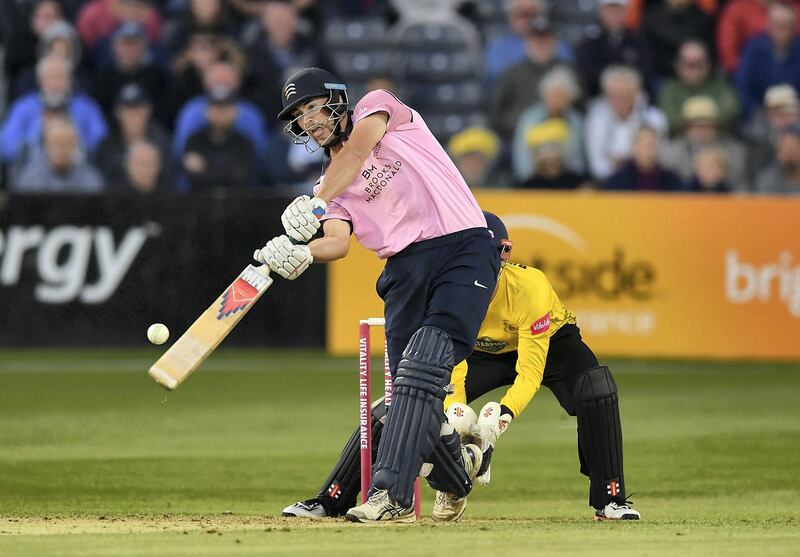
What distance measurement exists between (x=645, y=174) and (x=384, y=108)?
378 inches

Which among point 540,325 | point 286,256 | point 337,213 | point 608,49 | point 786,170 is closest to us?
point 286,256

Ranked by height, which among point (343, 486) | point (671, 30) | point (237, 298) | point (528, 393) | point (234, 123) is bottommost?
point (343, 486)

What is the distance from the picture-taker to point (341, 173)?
24.8 ft

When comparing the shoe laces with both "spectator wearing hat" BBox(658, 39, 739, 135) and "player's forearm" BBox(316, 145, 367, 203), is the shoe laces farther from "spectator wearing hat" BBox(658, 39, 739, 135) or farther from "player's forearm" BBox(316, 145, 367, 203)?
"spectator wearing hat" BBox(658, 39, 739, 135)

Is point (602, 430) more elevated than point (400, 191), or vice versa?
point (400, 191)

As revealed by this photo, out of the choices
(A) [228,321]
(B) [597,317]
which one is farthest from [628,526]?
(B) [597,317]

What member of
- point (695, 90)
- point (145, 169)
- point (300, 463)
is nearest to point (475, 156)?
point (695, 90)

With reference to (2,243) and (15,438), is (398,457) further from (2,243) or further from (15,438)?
(2,243)

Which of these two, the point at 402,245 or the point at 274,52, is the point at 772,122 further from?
the point at 402,245

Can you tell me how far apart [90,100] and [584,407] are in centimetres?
1048

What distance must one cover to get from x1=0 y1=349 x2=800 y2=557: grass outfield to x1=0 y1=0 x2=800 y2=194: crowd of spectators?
2.20m

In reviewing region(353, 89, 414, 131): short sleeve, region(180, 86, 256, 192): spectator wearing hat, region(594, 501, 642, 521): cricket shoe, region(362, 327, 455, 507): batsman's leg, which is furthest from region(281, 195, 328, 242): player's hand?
region(180, 86, 256, 192): spectator wearing hat

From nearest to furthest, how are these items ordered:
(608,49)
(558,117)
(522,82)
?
1. (558,117)
2. (522,82)
3. (608,49)

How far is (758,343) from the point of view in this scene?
15828 millimetres
